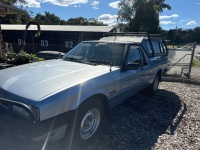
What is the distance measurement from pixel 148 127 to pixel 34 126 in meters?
2.56

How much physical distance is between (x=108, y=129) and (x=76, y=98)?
4.73 ft

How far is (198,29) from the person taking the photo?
78688 millimetres

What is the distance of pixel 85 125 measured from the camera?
3.35m

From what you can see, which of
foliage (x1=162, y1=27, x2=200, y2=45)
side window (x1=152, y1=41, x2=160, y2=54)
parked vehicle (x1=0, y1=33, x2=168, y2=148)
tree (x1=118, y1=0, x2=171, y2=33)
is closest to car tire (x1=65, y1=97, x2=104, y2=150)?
parked vehicle (x1=0, y1=33, x2=168, y2=148)

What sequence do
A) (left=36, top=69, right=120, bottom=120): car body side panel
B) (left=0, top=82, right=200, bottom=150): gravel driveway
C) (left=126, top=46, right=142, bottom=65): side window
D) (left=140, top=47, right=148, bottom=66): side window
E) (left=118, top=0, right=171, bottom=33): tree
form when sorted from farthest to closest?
(left=118, top=0, right=171, bottom=33): tree, (left=140, top=47, right=148, bottom=66): side window, (left=126, top=46, right=142, bottom=65): side window, (left=0, top=82, right=200, bottom=150): gravel driveway, (left=36, top=69, right=120, bottom=120): car body side panel

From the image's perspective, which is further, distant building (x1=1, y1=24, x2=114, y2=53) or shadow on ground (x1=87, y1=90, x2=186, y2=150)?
distant building (x1=1, y1=24, x2=114, y2=53)

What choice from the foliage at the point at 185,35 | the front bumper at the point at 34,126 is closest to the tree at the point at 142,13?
the front bumper at the point at 34,126

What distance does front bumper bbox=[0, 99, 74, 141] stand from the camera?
2.44 m

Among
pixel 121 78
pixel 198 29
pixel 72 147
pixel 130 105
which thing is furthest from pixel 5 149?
pixel 198 29

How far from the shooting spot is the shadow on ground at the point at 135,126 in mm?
3337

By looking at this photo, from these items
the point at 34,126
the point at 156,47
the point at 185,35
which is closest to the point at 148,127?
the point at 34,126

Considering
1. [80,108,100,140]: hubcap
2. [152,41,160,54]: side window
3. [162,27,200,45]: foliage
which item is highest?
[162,27,200,45]: foliage

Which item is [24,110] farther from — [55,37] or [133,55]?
[55,37]

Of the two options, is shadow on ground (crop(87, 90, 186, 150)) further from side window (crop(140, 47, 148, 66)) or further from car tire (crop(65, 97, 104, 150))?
side window (crop(140, 47, 148, 66))
